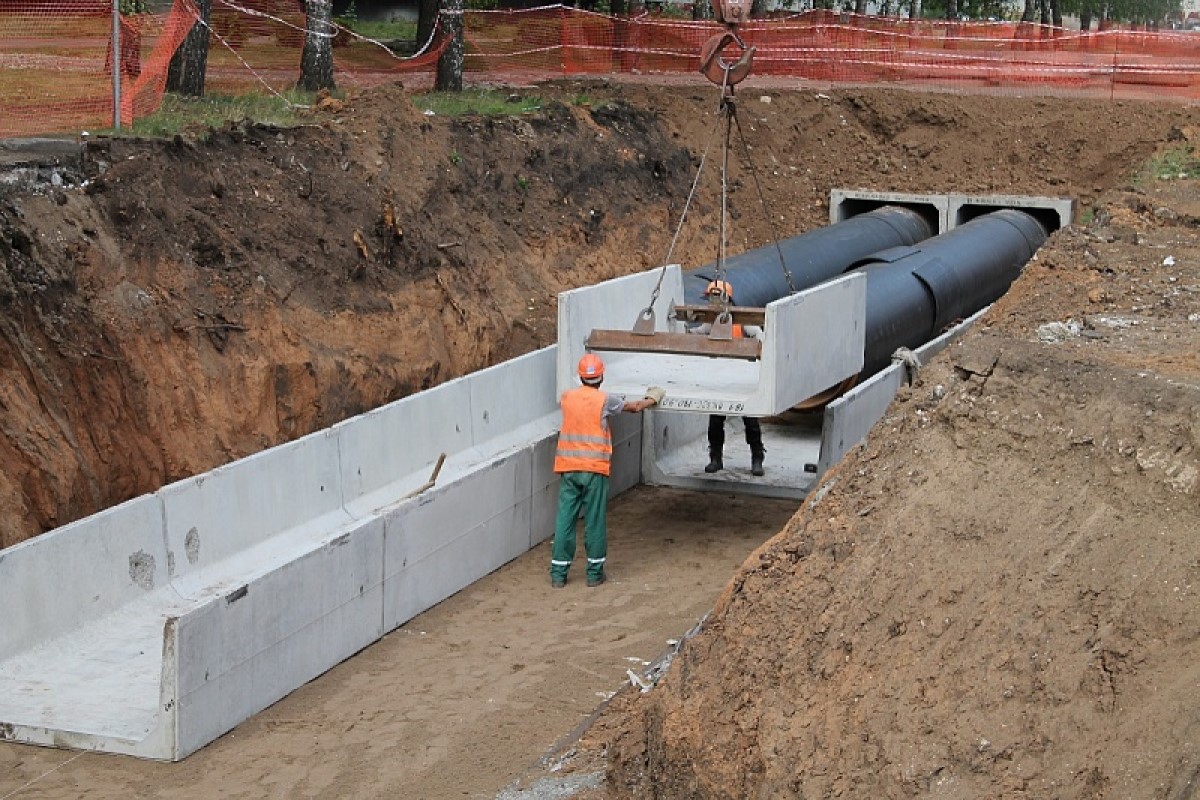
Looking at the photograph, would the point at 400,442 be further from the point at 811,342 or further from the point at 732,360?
the point at 811,342

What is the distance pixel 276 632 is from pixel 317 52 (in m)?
9.89

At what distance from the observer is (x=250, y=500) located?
10.1 metres

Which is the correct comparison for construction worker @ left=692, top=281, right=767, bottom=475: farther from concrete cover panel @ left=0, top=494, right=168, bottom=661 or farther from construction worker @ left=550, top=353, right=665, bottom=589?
concrete cover panel @ left=0, top=494, right=168, bottom=661

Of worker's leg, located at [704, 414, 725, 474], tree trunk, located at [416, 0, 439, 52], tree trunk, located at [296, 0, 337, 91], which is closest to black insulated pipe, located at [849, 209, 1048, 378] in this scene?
worker's leg, located at [704, 414, 725, 474]

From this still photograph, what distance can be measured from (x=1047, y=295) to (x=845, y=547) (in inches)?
220

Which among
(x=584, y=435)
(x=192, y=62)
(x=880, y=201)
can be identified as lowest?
(x=584, y=435)

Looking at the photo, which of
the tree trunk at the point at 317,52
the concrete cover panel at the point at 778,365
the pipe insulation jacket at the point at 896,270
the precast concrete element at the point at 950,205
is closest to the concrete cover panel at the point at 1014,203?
the precast concrete element at the point at 950,205

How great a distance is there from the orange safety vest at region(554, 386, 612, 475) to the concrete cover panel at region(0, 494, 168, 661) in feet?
9.72

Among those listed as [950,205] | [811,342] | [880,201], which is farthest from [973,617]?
[880,201]

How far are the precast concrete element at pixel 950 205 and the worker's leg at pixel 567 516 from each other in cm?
1038

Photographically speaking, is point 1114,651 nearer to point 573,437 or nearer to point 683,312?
point 573,437

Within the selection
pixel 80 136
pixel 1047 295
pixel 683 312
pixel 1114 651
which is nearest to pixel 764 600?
pixel 1114 651

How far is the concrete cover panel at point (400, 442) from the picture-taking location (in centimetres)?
1100

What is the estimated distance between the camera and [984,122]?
21.8 metres
